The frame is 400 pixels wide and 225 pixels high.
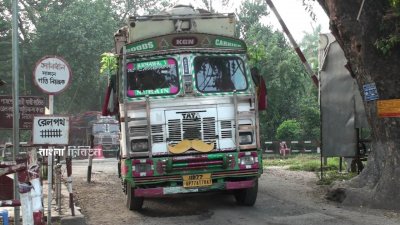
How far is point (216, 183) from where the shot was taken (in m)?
8.80

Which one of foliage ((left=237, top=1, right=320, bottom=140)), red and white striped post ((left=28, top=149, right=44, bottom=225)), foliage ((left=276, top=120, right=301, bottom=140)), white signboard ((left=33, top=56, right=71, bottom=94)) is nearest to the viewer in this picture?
red and white striped post ((left=28, top=149, right=44, bottom=225))

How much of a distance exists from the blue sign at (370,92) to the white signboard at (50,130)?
5642mm

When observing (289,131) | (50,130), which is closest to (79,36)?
(289,131)

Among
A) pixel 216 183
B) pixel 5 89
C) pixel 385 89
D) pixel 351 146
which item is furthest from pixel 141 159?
pixel 5 89

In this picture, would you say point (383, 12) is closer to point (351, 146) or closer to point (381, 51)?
point (381, 51)

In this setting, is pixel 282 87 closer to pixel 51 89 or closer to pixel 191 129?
pixel 191 129

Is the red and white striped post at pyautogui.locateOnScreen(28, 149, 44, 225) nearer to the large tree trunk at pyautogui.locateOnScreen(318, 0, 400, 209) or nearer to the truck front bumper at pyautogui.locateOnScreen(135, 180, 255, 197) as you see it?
the truck front bumper at pyautogui.locateOnScreen(135, 180, 255, 197)

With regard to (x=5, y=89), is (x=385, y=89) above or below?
below

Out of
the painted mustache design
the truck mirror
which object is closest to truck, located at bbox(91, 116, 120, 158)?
the truck mirror

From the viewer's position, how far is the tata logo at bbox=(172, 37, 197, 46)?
9.14 meters

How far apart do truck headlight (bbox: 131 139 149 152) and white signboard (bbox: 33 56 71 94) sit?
1.53 m

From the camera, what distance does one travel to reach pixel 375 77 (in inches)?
378

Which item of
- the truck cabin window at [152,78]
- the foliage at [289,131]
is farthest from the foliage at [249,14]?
the truck cabin window at [152,78]

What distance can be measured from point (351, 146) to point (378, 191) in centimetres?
309
